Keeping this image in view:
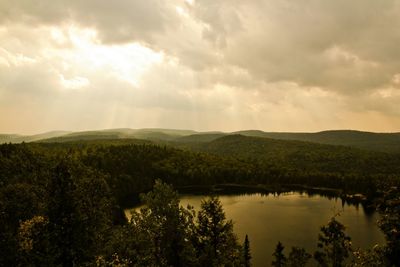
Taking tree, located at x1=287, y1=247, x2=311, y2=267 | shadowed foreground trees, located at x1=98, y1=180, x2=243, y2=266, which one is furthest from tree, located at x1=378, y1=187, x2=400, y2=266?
tree, located at x1=287, y1=247, x2=311, y2=267

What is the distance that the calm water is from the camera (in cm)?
8584

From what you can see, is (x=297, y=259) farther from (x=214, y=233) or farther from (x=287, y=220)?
(x=287, y=220)

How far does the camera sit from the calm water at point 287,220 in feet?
282

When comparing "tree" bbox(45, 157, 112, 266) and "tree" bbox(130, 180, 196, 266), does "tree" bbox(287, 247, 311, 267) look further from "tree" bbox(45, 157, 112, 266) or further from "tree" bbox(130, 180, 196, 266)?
"tree" bbox(45, 157, 112, 266)

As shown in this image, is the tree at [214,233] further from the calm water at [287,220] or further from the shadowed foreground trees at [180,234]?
the calm water at [287,220]

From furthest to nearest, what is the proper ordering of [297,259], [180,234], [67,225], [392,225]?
[297,259] < [180,234] < [67,225] < [392,225]

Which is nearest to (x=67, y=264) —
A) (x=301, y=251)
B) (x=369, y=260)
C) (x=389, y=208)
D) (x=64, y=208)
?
(x=64, y=208)

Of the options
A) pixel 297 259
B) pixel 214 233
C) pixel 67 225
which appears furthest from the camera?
pixel 297 259

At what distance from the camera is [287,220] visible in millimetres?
112688

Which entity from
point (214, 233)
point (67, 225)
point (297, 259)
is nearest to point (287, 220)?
point (297, 259)

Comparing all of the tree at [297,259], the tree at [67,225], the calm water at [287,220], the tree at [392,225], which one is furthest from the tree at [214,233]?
the calm water at [287,220]

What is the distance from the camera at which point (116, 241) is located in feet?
92.1

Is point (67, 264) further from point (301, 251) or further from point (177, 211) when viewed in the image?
point (301, 251)

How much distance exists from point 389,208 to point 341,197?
15539 cm
